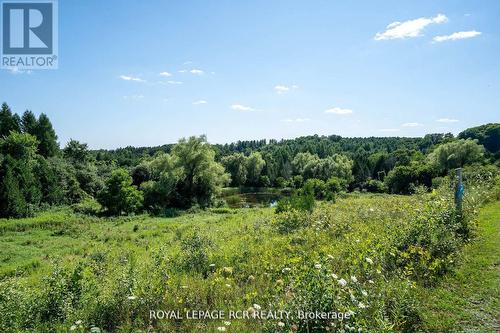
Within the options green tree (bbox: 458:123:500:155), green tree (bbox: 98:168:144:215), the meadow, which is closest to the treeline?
green tree (bbox: 98:168:144:215)

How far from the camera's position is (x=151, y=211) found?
119ft

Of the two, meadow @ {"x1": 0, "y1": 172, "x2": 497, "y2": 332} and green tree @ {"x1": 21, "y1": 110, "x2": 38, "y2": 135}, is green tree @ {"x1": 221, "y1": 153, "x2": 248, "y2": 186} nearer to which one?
green tree @ {"x1": 21, "y1": 110, "x2": 38, "y2": 135}

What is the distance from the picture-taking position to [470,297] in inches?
204

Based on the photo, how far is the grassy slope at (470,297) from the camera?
14.8ft

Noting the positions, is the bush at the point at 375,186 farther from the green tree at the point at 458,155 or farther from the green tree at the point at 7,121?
the green tree at the point at 7,121

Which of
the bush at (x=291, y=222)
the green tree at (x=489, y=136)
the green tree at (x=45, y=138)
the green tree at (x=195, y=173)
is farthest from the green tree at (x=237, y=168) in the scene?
the bush at (x=291, y=222)

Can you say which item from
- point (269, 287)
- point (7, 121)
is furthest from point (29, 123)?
point (269, 287)

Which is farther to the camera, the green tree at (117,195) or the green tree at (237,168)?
the green tree at (237,168)

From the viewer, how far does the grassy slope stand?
4520mm

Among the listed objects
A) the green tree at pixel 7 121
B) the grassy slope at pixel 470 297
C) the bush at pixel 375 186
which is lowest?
the bush at pixel 375 186

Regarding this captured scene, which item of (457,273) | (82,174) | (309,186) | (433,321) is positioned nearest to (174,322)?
(433,321)

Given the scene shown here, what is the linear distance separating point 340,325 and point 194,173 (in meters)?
38.6

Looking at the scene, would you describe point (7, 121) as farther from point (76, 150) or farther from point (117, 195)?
point (117, 195)

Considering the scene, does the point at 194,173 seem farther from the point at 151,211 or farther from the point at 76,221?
the point at 76,221
